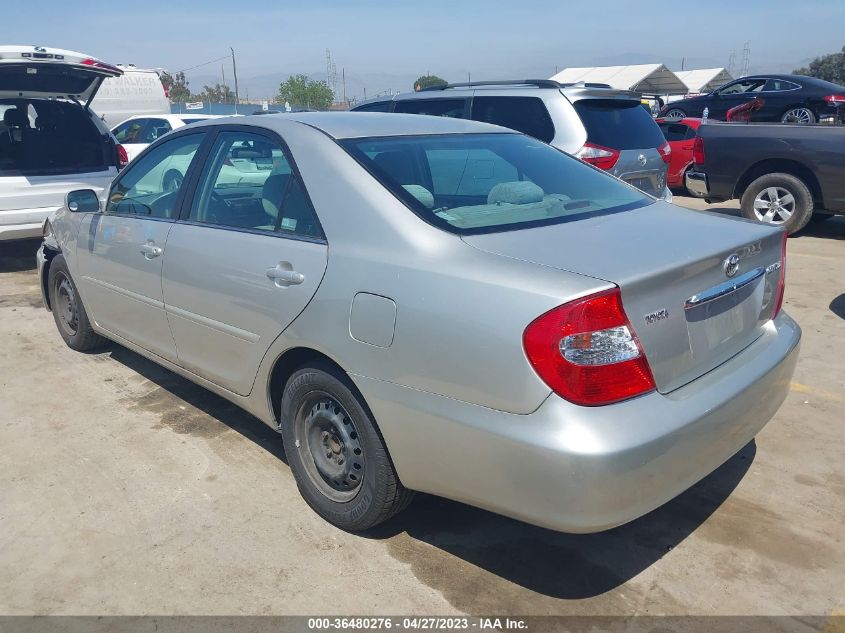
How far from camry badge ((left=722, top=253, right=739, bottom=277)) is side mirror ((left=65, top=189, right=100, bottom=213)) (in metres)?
3.62

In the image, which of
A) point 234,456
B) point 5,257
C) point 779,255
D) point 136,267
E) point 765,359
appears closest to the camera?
point 765,359

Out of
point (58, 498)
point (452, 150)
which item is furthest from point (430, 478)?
point (58, 498)

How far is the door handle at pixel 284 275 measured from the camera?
2.98 metres

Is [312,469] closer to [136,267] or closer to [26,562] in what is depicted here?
[26,562]

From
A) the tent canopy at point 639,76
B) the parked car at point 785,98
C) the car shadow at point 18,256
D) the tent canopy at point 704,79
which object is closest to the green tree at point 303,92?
the tent canopy at point 639,76

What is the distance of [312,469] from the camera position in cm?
322

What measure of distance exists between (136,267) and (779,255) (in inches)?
127

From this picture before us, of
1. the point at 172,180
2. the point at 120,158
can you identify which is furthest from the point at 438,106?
the point at 172,180

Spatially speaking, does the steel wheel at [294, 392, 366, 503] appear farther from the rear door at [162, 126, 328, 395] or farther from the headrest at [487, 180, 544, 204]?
the headrest at [487, 180, 544, 204]

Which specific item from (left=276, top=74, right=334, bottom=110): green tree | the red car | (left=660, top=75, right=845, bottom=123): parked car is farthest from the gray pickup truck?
(left=276, top=74, right=334, bottom=110): green tree

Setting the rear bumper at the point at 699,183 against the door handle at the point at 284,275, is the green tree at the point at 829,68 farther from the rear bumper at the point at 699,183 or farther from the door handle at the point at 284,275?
the door handle at the point at 284,275

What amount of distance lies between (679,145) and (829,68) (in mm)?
64163

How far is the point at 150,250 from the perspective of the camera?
12.8 ft

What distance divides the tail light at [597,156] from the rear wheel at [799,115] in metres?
9.20
